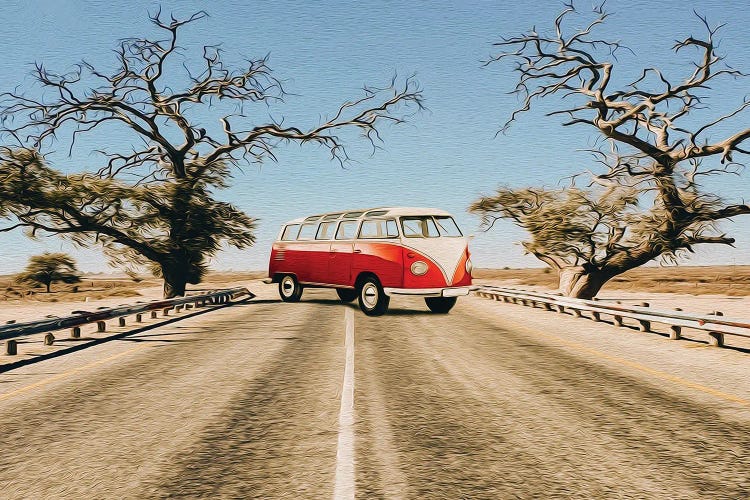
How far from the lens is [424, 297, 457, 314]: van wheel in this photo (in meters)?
19.8

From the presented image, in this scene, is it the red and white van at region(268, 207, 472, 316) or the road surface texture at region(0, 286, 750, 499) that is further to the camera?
the red and white van at region(268, 207, 472, 316)

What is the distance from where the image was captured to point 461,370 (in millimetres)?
9258

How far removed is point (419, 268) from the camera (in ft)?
56.3

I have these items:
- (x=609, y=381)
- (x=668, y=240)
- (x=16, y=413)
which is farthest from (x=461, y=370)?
(x=668, y=240)

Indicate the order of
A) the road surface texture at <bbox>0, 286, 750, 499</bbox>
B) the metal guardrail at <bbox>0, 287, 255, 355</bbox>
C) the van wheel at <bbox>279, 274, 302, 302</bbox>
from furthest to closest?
the van wheel at <bbox>279, 274, 302, 302</bbox> < the metal guardrail at <bbox>0, 287, 255, 355</bbox> < the road surface texture at <bbox>0, 286, 750, 499</bbox>

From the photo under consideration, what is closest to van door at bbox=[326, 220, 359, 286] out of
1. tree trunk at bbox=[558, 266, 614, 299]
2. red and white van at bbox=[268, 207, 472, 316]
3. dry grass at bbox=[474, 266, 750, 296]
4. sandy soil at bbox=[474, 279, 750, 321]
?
red and white van at bbox=[268, 207, 472, 316]

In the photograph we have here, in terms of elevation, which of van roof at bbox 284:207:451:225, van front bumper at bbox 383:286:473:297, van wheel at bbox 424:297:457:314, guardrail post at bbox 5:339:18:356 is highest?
van roof at bbox 284:207:451:225

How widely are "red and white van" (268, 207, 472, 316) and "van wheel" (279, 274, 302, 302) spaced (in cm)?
354

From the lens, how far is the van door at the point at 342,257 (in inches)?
754

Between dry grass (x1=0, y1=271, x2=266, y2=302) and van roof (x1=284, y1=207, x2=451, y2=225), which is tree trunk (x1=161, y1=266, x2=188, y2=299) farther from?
van roof (x1=284, y1=207, x2=451, y2=225)

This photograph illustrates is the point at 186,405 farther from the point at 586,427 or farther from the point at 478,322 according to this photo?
the point at 478,322

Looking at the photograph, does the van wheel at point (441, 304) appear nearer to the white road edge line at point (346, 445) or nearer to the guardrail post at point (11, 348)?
the white road edge line at point (346, 445)

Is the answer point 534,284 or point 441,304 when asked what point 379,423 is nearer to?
point 441,304

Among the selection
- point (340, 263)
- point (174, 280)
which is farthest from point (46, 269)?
point (340, 263)
